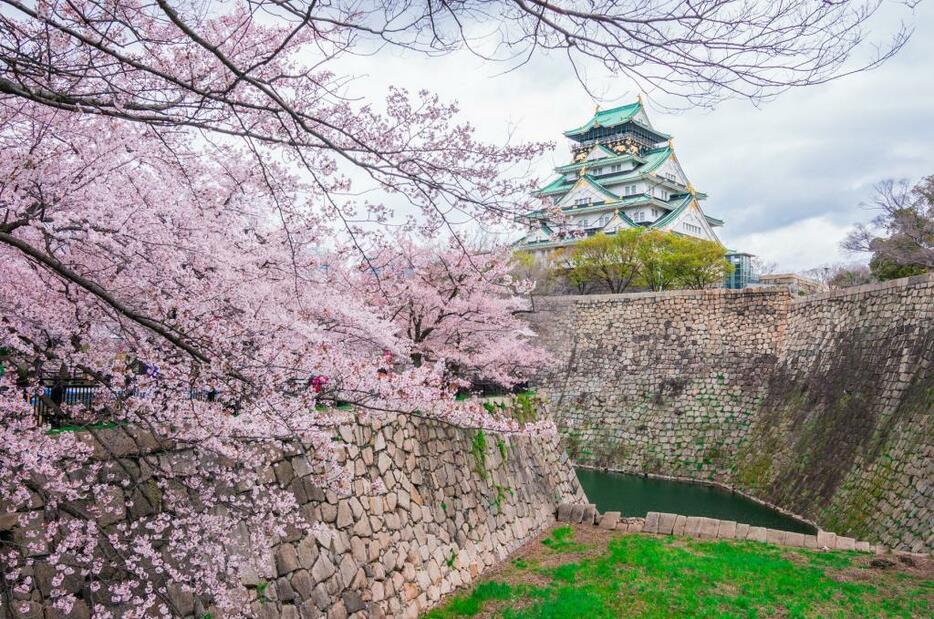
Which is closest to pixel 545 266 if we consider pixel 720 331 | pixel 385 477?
pixel 720 331

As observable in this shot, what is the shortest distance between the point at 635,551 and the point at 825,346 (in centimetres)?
953

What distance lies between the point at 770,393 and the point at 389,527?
13.2m

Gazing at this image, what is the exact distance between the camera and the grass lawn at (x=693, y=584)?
602 centimetres

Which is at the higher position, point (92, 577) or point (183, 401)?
point (183, 401)

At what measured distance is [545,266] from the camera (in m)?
26.8

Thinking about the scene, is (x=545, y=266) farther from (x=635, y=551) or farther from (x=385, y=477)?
(x=385, y=477)

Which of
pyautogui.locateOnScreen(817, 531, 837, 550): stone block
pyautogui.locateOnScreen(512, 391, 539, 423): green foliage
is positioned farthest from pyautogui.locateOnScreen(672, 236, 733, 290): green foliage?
pyautogui.locateOnScreen(817, 531, 837, 550): stone block

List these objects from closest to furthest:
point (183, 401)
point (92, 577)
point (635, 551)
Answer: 1. point (92, 577)
2. point (183, 401)
3. point (635, 551)

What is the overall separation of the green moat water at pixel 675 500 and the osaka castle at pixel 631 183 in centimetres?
1167

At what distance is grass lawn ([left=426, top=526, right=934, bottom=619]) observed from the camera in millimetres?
6020

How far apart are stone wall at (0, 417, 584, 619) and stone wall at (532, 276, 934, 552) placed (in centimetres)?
536

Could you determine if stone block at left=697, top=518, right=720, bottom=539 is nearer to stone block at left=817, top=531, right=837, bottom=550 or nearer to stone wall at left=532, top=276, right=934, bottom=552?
stone block at left=817, top=531, right=837, bottom=550

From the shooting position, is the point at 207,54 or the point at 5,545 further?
the point at 207,54

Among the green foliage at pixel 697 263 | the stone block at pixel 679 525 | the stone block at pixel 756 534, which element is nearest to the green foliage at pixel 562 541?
the stone block at pixel 679 525
